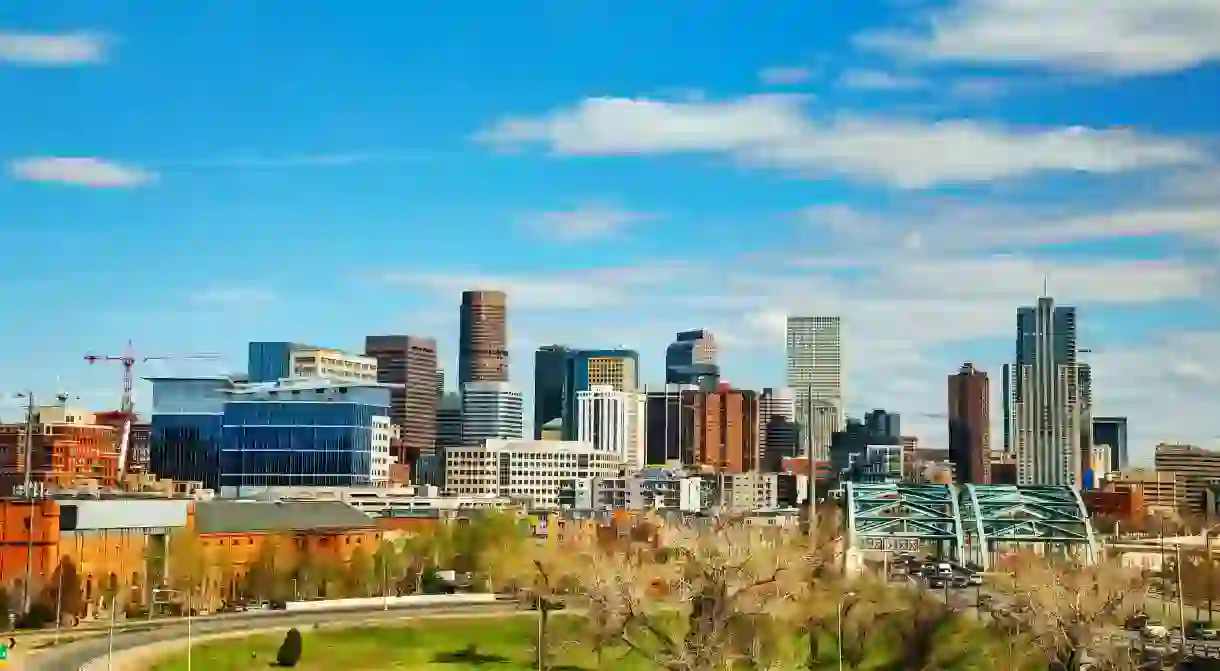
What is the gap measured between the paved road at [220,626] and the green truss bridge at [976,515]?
40069 mm

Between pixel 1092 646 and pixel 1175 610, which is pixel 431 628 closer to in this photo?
pixel 1092 646

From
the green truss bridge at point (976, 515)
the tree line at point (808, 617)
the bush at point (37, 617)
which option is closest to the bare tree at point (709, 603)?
the tree line at point (808, 617)

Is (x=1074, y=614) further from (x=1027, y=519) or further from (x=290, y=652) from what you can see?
(x=1027, y=519)

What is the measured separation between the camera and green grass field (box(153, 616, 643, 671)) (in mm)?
90812

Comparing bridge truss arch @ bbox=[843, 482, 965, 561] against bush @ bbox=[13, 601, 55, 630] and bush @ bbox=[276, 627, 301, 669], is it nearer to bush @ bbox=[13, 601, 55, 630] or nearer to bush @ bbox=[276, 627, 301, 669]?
bush @ bbox=[276, 627, 301, 669]

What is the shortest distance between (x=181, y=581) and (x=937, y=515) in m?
73.3

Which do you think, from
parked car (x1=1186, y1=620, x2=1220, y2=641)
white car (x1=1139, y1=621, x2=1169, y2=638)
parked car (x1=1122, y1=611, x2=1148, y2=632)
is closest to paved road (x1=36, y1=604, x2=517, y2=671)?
parked car (x1=1122, y1=611, x2=1148, y2=632)

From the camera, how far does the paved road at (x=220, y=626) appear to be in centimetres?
8544

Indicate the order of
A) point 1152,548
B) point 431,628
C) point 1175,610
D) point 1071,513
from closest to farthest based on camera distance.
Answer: point 431,628 → point 1175,610 → point 1071,513 → point 1152,548

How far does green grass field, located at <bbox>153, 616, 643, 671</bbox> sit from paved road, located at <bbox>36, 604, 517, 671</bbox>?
4.06 meters

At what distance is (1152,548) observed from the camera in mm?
186875

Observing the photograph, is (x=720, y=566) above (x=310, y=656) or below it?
above

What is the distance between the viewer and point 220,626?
349ft

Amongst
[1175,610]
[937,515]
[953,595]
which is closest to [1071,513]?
[937,515]
